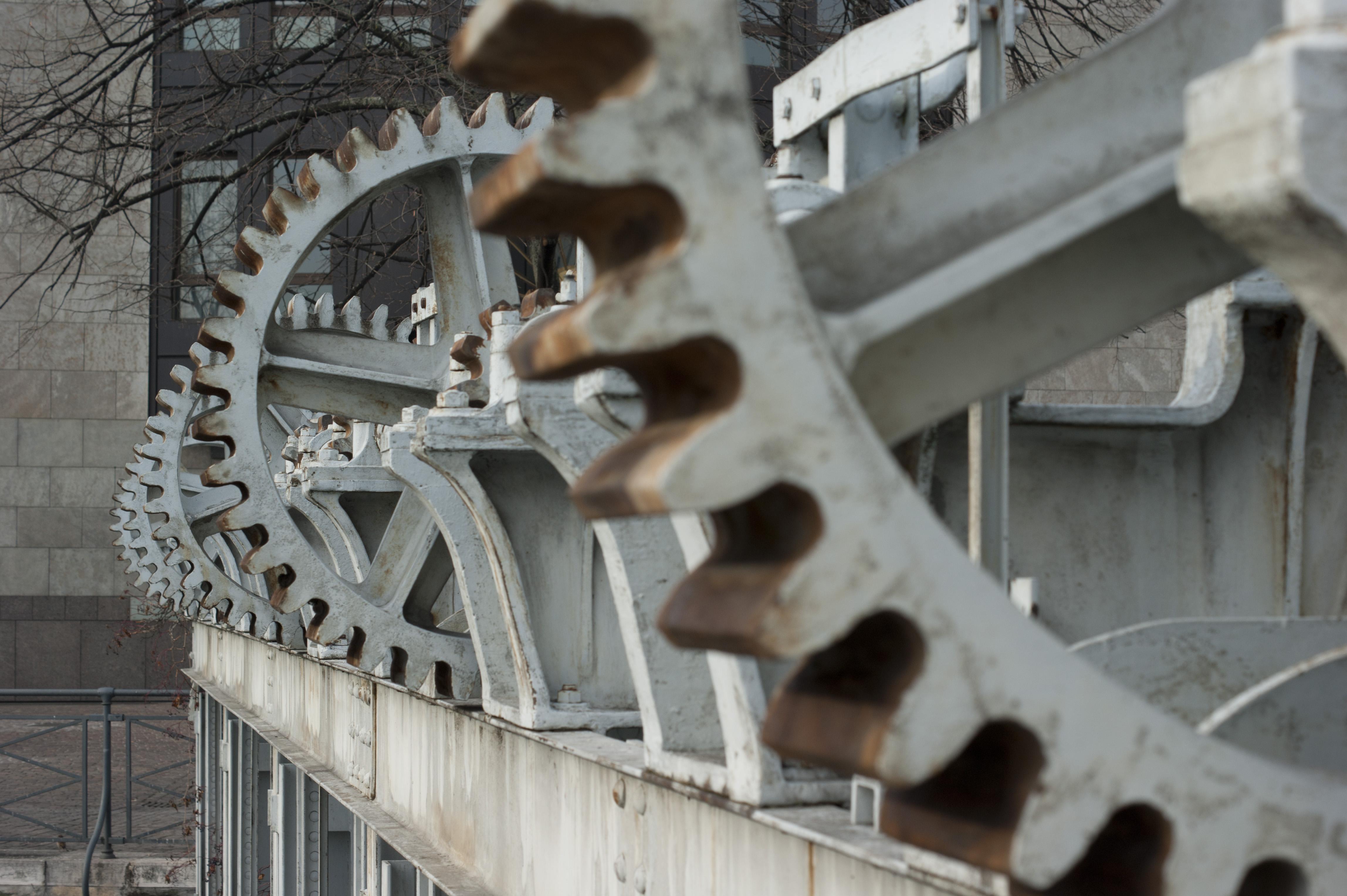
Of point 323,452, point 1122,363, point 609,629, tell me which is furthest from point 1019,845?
point 1122,363

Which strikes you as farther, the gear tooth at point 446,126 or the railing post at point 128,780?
the railing post at point 128,780

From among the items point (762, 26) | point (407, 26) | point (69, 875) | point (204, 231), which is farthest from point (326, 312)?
point (204, 231)

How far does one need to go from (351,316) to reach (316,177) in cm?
101

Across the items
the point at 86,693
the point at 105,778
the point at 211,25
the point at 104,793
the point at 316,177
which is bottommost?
the point at 104,793

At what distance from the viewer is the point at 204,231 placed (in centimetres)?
2084

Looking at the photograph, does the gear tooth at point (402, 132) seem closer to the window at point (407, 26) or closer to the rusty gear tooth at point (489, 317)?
the rusty gear tooth at point (489, 317)

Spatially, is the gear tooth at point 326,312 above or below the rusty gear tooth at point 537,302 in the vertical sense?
above

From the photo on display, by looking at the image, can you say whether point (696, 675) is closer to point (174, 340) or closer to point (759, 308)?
point (759, 308)

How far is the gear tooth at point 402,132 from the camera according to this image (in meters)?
8.73

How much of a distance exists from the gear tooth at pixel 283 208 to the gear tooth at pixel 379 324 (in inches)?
47.6

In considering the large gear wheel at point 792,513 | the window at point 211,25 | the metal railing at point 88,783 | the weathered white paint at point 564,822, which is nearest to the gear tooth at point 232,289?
the weathered white paint at point 564,822

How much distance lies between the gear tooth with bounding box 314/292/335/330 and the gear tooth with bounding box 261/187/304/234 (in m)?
0.61

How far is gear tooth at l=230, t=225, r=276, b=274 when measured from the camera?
29.5ft

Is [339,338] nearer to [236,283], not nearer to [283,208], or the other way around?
[236,283]
